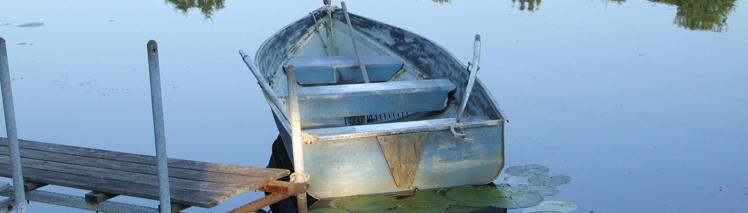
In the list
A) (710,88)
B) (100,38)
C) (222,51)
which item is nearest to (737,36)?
(710,88)

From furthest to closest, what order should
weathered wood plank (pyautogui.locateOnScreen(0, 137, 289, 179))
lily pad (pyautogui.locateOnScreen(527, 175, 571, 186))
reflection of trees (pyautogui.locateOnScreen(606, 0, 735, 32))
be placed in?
reflection of trees (pyautogui.locateOnScreen(606, 0, 735, 32)) → lily pad (pyautogui.locateOnScreen(527, 175, 571, 186)) → weathered wood plank (pyautogui.locateOnScreen(0, 137, 289, 179))

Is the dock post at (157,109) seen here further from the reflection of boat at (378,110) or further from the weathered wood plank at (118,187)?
the reflection of boat at (378,110)

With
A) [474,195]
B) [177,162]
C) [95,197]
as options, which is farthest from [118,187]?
[474,195]

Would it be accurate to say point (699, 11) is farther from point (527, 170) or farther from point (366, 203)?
point (366, 203)

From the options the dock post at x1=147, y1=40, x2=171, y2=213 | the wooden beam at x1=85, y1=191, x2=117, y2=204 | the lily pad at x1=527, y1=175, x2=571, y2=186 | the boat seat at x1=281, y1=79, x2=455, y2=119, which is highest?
the dock post at x1=147, y1=40, x2=171, y2=213

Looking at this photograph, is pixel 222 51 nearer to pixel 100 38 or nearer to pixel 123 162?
pixel 100 38

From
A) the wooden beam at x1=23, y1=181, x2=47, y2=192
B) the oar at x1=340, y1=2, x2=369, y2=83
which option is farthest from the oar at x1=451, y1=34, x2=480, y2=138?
the wooden beam at x1=23, y1=181, x2=47, y2=192

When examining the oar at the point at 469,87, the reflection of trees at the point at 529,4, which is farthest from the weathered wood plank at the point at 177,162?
the reflection of trees at the point at 529,4

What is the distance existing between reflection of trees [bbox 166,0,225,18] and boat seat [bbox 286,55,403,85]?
18.8 feet

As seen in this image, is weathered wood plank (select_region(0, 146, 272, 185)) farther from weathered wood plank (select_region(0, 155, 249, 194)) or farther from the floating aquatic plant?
the floating aquatic plant

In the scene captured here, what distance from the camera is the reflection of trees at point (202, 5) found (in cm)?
1317

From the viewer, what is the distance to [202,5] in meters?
13.7

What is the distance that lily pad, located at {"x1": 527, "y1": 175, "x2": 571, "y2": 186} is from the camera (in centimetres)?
575

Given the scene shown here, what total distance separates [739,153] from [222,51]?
5.87 metres
